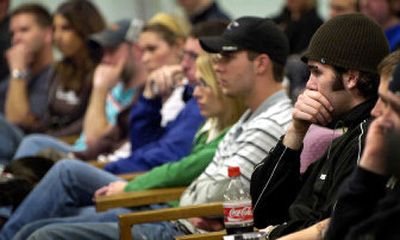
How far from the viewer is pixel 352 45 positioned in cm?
345

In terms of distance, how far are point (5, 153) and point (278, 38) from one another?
7.77ft

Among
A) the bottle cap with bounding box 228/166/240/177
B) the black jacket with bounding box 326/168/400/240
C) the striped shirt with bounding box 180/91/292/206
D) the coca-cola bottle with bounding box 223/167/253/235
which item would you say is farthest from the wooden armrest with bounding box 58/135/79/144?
the black jacket with bounding box 326/168/400/240

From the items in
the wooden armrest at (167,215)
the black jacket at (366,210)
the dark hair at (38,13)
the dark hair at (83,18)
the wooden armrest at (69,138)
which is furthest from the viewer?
the dark hair at (38,13)

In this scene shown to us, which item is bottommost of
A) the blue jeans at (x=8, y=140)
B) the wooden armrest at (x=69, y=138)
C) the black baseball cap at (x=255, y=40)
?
the wooden armrest at (x=69, y=138)

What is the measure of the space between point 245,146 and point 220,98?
0.57 m

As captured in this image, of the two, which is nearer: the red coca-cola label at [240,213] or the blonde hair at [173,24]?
the red coca-cola label at [240,213]

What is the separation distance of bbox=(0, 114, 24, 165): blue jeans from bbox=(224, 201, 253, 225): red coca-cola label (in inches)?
112

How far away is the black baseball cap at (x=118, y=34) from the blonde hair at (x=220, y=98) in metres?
1.67

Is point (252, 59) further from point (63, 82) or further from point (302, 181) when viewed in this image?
point (63, 82)

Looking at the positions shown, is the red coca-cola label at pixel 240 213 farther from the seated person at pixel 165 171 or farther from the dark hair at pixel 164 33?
the dark hair at pixel 164 33

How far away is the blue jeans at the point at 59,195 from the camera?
4629 mm

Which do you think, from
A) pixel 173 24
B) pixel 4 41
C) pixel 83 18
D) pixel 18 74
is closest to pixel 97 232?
pixel 173 24

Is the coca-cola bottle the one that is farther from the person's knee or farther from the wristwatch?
the wristwatch

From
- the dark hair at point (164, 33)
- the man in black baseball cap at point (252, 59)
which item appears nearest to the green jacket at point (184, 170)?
the man in black baseball cap at point (252, 59)
